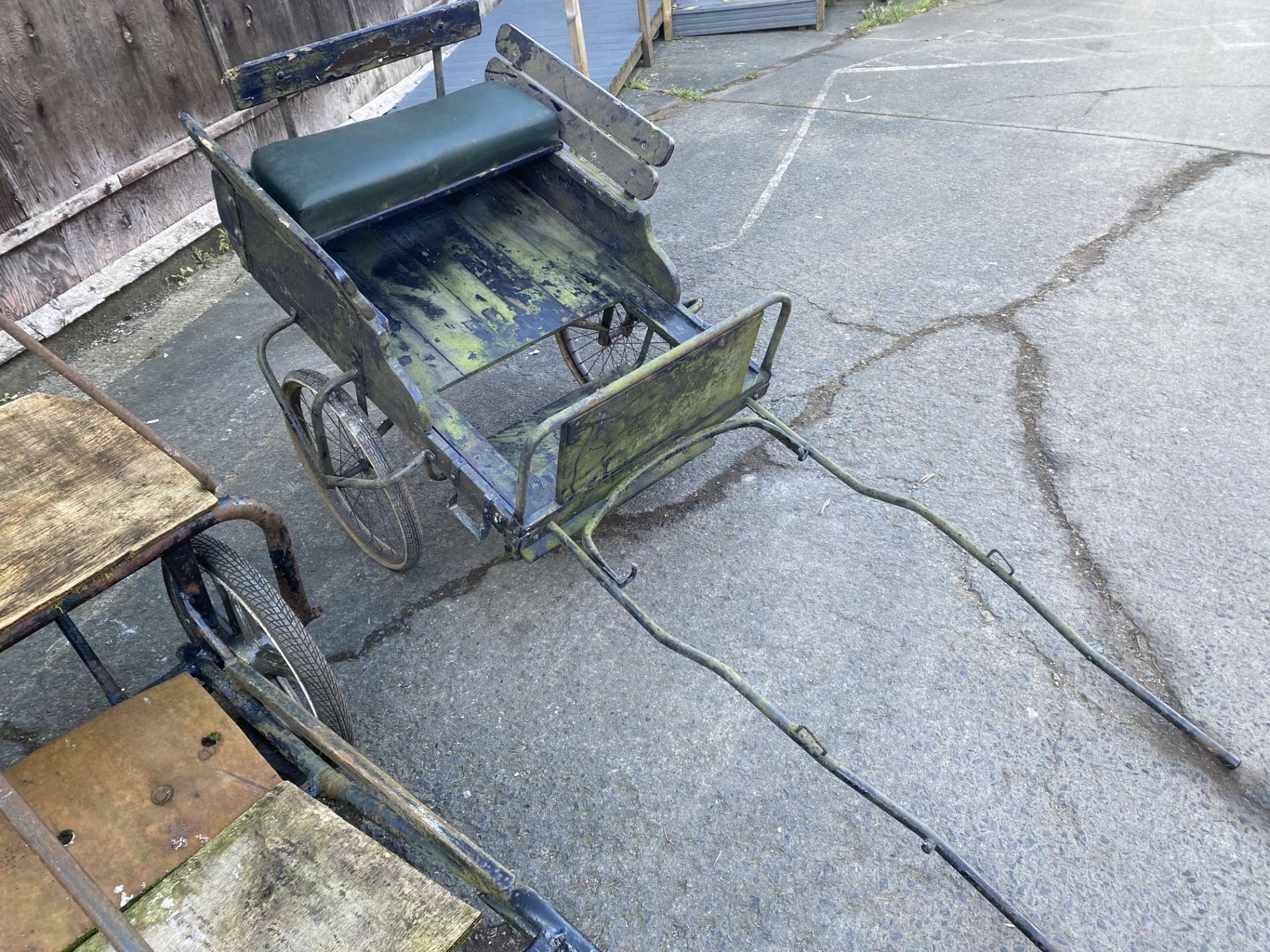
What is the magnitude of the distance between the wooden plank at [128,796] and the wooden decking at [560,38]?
6.41 m

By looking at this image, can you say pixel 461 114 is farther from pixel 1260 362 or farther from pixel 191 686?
pixel 1260 362

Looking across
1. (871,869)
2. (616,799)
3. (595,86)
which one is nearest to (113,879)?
(616,799)

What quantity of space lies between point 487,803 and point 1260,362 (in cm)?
447

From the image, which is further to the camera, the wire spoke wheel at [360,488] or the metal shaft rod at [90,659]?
the wire spoke wheel at [360,488]

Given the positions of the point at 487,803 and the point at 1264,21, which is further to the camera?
the point at 1264,21

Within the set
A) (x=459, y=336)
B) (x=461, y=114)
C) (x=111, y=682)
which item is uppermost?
(x=461, y=114)

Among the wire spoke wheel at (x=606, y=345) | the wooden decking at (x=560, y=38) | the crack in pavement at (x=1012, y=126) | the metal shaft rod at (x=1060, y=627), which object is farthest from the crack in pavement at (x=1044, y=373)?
the wooden decking at (x=560, y=38)

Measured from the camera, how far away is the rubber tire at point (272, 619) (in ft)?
7.84

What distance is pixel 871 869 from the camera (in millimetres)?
2488

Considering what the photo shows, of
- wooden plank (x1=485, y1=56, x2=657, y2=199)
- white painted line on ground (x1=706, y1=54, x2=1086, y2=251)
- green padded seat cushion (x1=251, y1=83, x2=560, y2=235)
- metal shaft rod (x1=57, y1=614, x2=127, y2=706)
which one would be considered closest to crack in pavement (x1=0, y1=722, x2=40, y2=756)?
metal shaft rod (x1=57, y1=614, x2=127, y2=706)

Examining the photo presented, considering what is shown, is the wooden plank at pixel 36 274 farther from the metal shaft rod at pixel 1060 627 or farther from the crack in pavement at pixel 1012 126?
the crack in pavement at pixel 1012 126

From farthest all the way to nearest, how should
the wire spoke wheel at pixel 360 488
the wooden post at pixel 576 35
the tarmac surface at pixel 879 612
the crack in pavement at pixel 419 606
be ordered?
1. the wooden post at pixel 576 35
2. the crack in pavement at pixel 419 606
3. the wire spoke wheel at pixel 360 488
4. the tarmac surface at pixel 879 612

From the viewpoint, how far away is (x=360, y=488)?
9.77 feet

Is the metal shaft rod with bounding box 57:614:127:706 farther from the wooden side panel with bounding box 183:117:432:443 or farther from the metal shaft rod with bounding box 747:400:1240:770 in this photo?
the metal shaft rod with bounding box 747:400:1240:770
